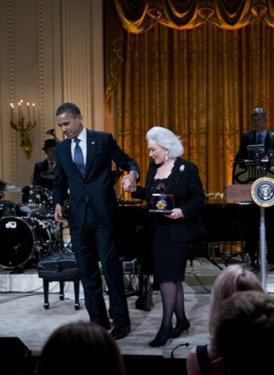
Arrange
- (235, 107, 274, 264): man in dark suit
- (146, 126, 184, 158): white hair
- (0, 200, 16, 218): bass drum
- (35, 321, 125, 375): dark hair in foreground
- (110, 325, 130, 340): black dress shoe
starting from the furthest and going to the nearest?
(0, 200, 16, 218): bass drum → (235, 107, 274, 264): man in dark suit → (110, 325, 130, 340): black dress shoe → (146, 126, 184, 158): white hair → (35, 321, 125, 375): dark hair in foreground

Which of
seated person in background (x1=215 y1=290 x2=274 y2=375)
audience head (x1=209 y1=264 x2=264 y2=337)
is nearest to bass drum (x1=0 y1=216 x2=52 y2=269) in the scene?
audience head (x1=209 y1=264 x2=264 y2=337)

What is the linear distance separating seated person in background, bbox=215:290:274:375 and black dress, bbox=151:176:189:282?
276cm

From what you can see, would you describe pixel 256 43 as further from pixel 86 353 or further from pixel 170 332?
pixel 86 353

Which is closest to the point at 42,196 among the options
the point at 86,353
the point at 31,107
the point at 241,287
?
the point at 31,107

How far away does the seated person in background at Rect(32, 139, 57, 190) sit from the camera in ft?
27.1

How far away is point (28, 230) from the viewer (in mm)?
7242

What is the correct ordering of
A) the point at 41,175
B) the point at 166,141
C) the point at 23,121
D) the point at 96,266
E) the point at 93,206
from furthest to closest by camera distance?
the point at 23,121, the point at 41,175, the point at 96,266, the point at 93,206, the point at 166,141

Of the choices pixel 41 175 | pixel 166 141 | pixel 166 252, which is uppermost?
pixel 166 141

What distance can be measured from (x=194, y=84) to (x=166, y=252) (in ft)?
16.9

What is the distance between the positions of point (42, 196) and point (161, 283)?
3.31 m

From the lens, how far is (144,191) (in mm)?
4750

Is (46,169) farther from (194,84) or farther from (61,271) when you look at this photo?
(61,271)

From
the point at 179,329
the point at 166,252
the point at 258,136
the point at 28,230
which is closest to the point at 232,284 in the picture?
the point at 166,252

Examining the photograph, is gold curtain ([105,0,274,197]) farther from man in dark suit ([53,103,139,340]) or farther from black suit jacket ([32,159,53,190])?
man in dark suit ([53,103,139,340])
